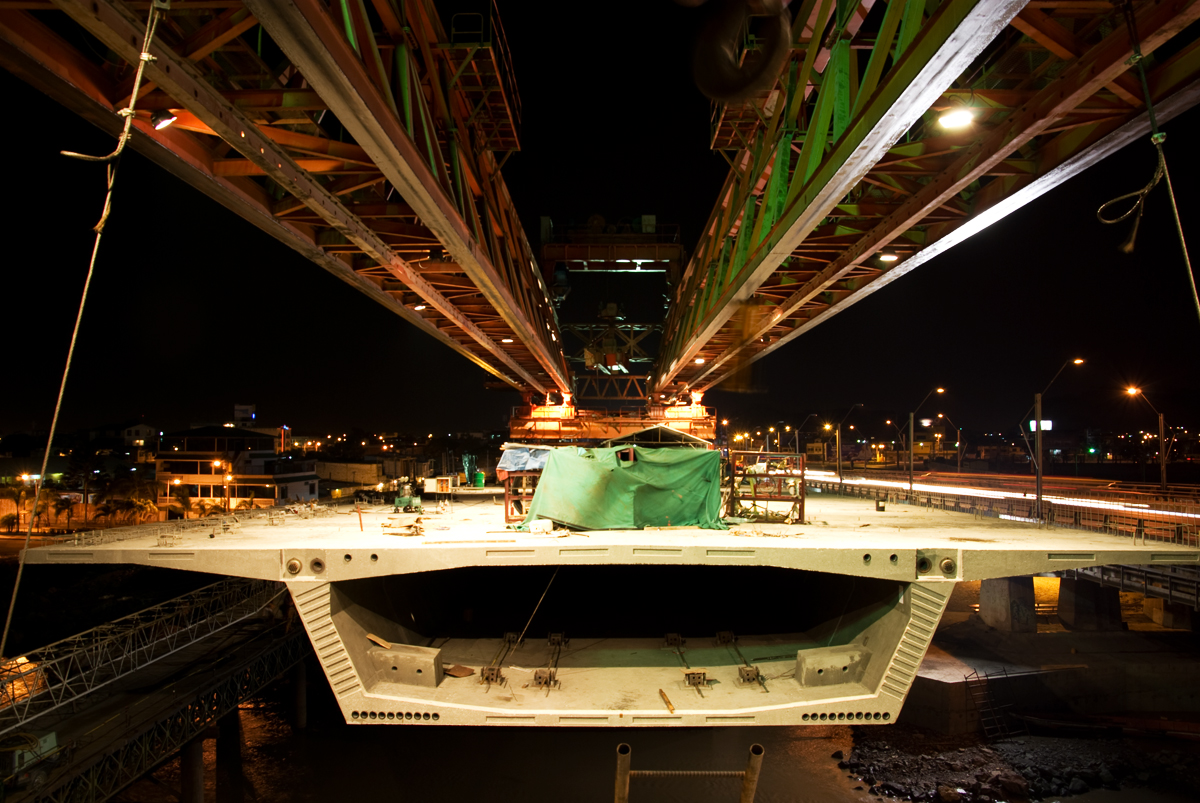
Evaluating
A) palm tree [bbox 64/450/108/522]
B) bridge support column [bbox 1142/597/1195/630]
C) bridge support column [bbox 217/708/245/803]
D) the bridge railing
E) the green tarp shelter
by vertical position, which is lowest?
bridge support column [bbox 217/708/245/803]

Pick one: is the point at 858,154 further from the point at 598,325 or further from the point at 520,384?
the point at 598,325

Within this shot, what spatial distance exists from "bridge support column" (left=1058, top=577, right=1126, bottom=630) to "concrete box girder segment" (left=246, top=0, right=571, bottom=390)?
1046 inches

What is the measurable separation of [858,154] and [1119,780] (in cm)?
2049

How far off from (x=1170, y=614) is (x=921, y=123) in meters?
27.4

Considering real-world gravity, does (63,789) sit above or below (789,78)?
below

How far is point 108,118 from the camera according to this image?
16.9 feet

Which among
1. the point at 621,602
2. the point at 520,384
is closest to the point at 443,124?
the point at 621,602

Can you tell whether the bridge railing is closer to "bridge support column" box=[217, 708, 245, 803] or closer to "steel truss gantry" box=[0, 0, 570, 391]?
"steel truss gantry" box=[0, 0, 570, 391]

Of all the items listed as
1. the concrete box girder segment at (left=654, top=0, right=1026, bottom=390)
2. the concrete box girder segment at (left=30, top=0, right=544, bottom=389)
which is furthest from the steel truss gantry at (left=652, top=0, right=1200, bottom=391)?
the concrete box girder segment at (left=30, top=0, right=544, bottom=389)

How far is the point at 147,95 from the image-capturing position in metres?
5.36

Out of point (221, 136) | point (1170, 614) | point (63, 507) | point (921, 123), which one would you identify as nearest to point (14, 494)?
point (63, 507)

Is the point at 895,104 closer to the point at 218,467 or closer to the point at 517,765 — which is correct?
the point at 517,765

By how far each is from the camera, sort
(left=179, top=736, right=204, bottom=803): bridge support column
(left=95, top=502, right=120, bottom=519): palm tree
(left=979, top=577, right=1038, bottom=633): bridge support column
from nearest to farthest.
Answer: (left=179, top=736, right=204, bottom=803): bridge support column → (left=979, top=577, right=1038, bottom=633): bridge support column → (left=95, top=502, right=120, bottom=519): palm tree

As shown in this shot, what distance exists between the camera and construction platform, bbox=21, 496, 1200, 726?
9.02 m
